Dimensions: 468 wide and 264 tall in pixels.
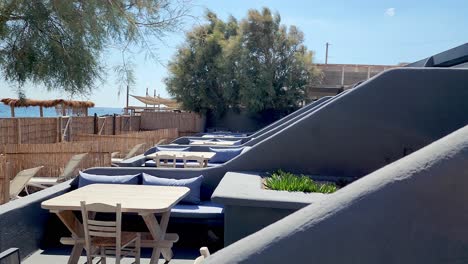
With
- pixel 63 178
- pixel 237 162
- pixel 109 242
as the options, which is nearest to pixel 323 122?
pixel 237 162

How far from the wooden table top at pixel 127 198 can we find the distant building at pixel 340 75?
1438cm

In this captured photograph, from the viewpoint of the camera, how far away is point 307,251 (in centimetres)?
153

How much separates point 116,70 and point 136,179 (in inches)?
130

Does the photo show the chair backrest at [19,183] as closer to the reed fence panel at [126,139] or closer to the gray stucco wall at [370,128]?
the reed fence panel at [126,139]

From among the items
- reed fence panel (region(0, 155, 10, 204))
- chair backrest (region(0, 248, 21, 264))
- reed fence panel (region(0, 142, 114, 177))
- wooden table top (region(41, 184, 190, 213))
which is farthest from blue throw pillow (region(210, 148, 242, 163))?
chair backrest (region(0, 248, 21, 264))

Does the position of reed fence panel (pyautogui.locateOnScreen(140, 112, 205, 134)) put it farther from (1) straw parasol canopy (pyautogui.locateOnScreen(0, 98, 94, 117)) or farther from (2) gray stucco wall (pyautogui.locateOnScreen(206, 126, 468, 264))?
(2) gray stucco wall (pyautogui.locateOnScreen(206, 126, 468, 264))

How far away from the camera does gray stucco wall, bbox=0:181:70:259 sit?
4398mm

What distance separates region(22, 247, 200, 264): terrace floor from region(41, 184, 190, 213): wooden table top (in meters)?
0.84

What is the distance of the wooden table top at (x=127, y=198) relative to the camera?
4.19 m

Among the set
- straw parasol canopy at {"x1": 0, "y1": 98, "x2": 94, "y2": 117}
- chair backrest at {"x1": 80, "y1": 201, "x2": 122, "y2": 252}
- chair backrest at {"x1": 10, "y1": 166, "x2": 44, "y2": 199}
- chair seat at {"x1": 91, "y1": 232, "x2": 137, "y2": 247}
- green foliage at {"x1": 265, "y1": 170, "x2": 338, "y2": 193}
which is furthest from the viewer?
chair backrest at {"x1": 10, "y1": 166, "x2": 44, "y2": 199}

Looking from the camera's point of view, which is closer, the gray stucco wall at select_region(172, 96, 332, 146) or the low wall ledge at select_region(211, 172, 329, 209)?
the low wall ledge at select_region(211, 172, 329, 209)

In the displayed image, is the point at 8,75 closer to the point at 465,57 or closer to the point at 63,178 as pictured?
the point at 465,57

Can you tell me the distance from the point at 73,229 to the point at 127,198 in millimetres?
755

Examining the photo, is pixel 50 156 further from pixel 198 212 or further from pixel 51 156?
pixel 198 212
